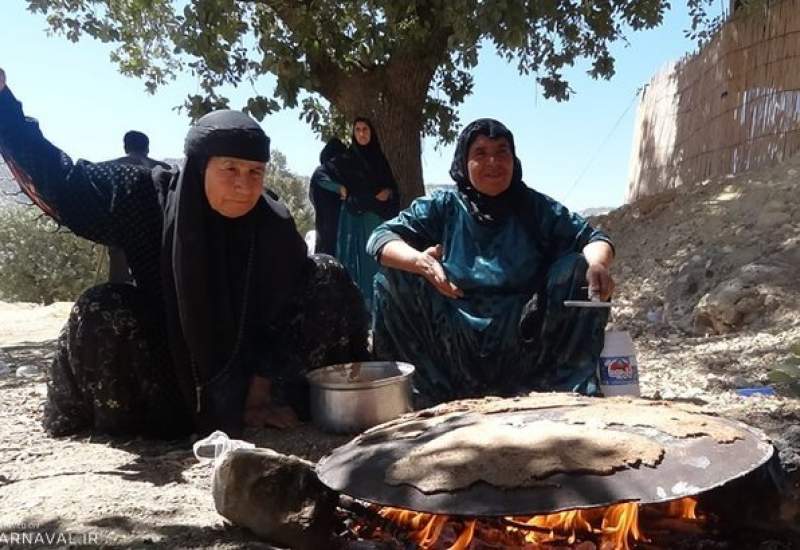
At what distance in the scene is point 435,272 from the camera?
2.89 meters

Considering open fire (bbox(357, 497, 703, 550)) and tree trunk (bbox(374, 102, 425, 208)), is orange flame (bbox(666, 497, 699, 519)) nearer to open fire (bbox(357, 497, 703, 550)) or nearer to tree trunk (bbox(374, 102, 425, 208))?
open fire (bbox(357, 497, 703, 550))

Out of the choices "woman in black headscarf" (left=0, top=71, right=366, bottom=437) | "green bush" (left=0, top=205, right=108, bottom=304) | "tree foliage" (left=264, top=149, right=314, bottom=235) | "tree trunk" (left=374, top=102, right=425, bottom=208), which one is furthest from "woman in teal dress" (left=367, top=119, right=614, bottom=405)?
"tree foliage" (left=264, top=149, right=314, bottom=235)

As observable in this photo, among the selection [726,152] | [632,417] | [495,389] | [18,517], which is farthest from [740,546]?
[726,152]

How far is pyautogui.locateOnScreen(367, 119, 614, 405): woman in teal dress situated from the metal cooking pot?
1.10 feet

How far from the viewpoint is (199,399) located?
2.75m

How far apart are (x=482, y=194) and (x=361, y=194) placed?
3.56 m

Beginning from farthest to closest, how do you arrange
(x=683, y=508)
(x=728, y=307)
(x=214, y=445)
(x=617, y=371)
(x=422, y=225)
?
(x=728, y=307)
(x=422, y=225)
(x=617, y=371)
(x=214, y=445)
(x=683, y=508)

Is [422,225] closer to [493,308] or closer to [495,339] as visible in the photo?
[493,308]

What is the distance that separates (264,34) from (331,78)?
2.46ft

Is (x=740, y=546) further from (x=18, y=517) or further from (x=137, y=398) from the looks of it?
(x=137, y=398)

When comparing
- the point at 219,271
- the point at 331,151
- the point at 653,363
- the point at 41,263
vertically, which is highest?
the point at 331,151

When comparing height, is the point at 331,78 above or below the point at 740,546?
above

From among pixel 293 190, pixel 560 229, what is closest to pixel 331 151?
pixel 560 229

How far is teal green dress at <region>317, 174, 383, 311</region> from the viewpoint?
21.9 ft
